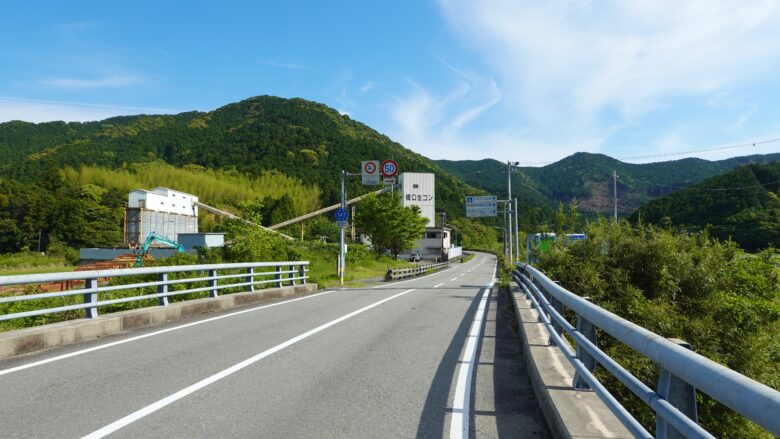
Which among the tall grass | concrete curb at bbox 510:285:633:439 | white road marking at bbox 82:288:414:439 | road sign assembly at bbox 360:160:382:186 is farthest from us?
the tall grass

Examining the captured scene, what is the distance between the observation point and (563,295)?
21.2 feet

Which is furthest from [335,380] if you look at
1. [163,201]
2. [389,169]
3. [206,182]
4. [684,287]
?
[206,182]

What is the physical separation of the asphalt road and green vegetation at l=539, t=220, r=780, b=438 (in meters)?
4.06

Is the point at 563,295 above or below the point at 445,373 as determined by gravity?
above

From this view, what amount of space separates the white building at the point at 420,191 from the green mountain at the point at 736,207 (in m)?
49.9

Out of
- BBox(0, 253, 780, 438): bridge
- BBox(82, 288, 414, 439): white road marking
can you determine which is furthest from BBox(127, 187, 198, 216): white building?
BBox(82, 288, 414, 439): white road marking

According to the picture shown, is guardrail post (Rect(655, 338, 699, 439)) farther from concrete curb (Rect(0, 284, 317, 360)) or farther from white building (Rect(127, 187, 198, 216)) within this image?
white building (Rect(127, 187, 198, 216))

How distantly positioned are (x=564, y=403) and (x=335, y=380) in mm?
2974

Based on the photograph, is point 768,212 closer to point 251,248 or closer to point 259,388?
point 251,248

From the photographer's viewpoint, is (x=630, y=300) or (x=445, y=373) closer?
(x=445, y=373)

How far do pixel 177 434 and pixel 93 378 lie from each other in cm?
263

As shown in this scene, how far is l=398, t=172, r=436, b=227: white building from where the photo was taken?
122 meters

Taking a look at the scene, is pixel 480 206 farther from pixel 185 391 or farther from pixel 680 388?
pixel 680 388

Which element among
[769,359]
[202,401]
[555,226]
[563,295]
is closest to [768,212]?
[555,226]
